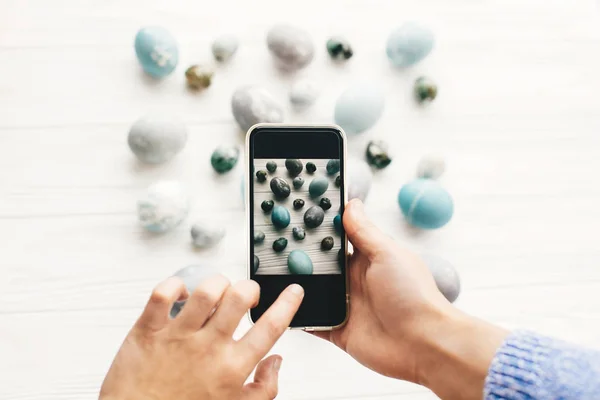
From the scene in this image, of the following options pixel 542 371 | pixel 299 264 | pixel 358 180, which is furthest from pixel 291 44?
pixel 542 371

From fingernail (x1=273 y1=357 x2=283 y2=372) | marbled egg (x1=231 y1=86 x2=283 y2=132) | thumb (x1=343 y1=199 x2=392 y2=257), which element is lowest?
fingernail (x1=273 y1=357 x2=283 y2=372)

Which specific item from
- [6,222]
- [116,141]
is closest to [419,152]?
[116,141]

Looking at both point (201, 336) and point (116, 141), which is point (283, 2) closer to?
point (116, 141)

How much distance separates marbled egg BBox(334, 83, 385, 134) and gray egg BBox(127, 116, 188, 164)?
7.1 inches

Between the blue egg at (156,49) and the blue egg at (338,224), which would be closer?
the blue egg at (338,224)

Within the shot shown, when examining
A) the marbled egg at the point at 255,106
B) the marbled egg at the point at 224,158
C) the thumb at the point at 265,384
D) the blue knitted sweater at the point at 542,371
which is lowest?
the thumb at the point at 265,384

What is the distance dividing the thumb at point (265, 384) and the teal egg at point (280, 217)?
0.11 meters

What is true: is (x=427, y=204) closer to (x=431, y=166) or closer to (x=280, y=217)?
(x=431, y=166)

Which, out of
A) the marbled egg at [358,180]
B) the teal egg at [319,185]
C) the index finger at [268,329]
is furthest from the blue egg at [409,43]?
the index finger at [268,329]

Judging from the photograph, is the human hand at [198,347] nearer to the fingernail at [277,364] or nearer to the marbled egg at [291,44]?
the fingernail at [277,364]

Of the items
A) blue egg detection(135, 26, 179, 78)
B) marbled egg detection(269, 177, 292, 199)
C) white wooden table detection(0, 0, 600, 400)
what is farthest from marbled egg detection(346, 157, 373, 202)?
blue egg detection(135, 26, 179, 78)

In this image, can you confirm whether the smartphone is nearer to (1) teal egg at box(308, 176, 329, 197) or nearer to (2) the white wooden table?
(1) teal egg at box(308, 176, 329, 197)

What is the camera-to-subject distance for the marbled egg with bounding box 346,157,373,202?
1.89ft

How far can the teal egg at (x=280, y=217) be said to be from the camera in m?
0.45
